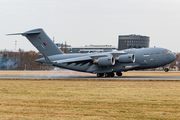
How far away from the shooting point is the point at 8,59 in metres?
82.9

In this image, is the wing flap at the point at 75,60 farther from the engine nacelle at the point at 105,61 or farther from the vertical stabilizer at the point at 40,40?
the vertical stabilizer at the point at 40,40

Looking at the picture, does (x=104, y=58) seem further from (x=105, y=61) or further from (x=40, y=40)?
(x=40, y=40)

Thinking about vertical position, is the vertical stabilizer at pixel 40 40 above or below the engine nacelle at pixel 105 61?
above

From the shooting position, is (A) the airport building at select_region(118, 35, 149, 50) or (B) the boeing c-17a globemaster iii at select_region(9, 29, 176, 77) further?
(A) the airport building at select_region(118, 35, 149, 50)

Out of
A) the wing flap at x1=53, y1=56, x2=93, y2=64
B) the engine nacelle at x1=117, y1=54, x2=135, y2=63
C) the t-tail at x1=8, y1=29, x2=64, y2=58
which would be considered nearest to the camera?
the engine nacelle at x1=117, y1=54, x2=135, y2=63

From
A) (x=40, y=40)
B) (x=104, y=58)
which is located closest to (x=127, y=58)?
(x=104, y=58)

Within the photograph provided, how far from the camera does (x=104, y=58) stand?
34.6 meters

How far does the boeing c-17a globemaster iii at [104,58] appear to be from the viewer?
34188 millimetres

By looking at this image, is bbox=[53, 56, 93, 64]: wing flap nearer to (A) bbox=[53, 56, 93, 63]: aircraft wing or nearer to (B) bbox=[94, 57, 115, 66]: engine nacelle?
(A) bbox=[53, 56, 93, 63]: aircraft wing

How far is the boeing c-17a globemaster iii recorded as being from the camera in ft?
112

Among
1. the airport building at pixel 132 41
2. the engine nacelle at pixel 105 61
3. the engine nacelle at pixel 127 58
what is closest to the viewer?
the engine nacelle at pixel 127 58

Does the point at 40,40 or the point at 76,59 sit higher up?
the point at 40,40

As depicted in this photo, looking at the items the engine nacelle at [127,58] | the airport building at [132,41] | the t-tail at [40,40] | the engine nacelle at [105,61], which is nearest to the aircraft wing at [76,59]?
the engine nacelle at [105,61]

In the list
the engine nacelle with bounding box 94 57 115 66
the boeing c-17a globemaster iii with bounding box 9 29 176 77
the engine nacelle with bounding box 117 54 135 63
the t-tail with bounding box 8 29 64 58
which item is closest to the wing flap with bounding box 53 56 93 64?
the boeing c-17a globemaster iii with bounding box 9 29 176 77
